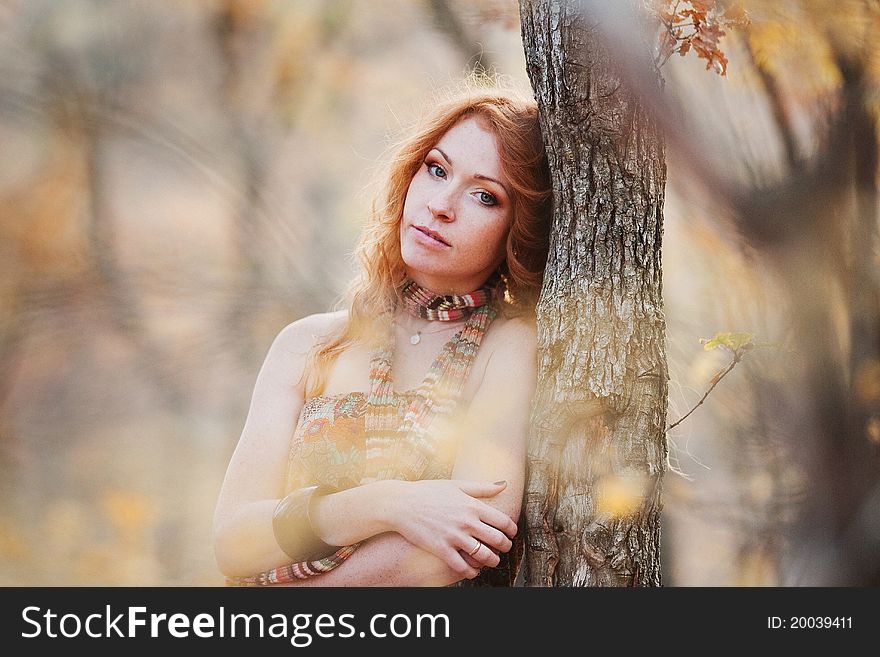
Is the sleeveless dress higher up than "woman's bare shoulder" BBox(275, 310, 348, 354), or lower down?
lower down

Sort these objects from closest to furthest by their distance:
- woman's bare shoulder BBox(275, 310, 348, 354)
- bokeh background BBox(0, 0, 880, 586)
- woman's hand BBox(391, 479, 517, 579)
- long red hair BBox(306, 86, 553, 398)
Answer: woman's hand BBox(391, 479, 517, 579)
long red hair BBox(306, 86, 553, 398)
woman's bare shoulder BBox(275, 310, 348, 354)
bokeh background BBox(0, 0, 880, 586)

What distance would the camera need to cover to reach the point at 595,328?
1588 mm

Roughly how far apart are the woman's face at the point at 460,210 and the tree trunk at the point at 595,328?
0.11m

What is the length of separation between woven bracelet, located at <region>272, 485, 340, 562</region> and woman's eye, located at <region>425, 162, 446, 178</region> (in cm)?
63

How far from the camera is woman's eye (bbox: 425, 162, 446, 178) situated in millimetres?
1750

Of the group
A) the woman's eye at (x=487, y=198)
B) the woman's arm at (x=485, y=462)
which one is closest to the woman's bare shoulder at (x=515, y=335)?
the woman's arm at (x=485, y=462)

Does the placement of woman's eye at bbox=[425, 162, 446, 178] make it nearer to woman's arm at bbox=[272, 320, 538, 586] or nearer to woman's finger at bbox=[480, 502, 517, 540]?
woman's arm at bbox=[272, 320, 538, 586]

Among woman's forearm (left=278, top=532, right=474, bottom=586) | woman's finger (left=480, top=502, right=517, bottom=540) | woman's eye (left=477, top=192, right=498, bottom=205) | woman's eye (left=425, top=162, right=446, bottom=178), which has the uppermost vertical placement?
woman's eye (left=425, top=162, right=446, bottom=178)

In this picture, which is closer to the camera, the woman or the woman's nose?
the woman

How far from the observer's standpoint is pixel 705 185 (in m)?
2.14

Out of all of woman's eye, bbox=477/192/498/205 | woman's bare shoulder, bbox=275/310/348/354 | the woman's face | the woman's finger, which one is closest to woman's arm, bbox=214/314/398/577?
woman's bare shoulder, bbox=275/310/348/354

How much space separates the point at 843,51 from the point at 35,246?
317 centimetres

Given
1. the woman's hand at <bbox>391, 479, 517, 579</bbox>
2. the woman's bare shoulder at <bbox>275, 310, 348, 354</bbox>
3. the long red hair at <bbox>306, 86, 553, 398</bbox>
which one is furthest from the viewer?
the woman's bare shoulder at <bbox>275, 310, 348, 354</bbox>

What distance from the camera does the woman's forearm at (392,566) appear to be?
1.53m
